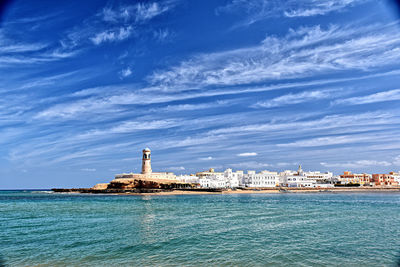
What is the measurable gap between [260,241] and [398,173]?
467ft

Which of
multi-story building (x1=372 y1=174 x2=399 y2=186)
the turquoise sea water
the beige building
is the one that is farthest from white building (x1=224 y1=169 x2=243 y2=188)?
the turquoise sea water

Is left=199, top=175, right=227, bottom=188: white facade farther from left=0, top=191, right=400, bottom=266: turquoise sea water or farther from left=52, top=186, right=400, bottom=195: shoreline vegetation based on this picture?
left=0, top=191, right=400, bottom=266: turquoise sea water

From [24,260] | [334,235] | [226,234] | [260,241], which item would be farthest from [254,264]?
[24,260]

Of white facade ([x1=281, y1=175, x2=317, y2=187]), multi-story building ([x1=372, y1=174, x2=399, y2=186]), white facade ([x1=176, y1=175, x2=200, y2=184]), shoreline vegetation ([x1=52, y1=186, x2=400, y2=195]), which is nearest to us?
shoreline vegetation ([x1=52, y1=186, x2=400, y2=195])

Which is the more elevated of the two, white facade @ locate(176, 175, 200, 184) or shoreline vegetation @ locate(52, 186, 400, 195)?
white facade @ locate(176, 175, 200, 184)

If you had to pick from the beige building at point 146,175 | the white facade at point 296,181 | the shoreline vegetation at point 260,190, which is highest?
the beige building at point 146,175

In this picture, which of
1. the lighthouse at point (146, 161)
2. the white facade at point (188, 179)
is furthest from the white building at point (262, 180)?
the lighthouse at point (146, 161)

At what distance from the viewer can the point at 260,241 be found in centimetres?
1555

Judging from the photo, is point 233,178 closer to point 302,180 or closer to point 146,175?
point 302,180

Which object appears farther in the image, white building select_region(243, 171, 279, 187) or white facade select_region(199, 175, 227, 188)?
white building select_region(243, 171, 279, 187)

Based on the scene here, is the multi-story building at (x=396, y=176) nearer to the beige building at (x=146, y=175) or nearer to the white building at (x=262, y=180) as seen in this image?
the white building at (x=262, y=180)

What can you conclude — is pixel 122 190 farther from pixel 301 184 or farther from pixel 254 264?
pixel 254 264

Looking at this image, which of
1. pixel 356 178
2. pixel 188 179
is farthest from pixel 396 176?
pixel 188 179

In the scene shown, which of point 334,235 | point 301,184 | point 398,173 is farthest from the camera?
point 398,173
